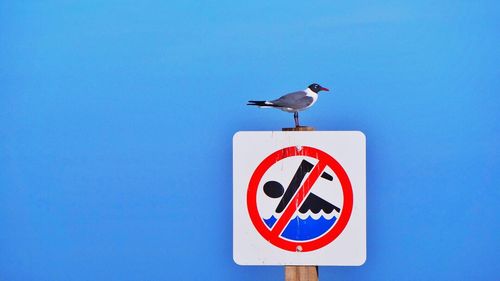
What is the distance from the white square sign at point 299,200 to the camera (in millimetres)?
1518

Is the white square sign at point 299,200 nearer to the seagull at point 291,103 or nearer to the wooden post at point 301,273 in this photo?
the wooden post at point 301,273

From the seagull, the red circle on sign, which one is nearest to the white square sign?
the red circle on sign

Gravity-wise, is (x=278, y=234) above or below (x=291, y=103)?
below

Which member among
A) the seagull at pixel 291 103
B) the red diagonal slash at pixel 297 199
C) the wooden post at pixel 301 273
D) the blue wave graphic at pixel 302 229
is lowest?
the wooden post at pixel 301 273

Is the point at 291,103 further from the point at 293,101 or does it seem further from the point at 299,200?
the point at 299,200

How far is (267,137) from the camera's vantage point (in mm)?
1534

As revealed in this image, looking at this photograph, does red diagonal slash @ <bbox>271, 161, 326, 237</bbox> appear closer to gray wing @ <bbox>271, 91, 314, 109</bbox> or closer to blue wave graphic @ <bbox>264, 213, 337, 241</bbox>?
blue wave graphic @ <bbox>264, 213, 337, 241</bbox>

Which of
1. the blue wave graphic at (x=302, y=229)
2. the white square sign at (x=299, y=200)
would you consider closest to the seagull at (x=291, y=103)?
the white square sign at (x=299, y=200)

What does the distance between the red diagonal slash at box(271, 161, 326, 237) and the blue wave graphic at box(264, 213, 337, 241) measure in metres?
0.01

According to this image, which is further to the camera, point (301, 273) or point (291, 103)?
point (291, 103)

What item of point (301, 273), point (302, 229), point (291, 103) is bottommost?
point (301, 273)

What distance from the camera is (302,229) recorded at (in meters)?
1.52

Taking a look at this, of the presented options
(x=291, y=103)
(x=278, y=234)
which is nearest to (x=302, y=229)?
(x=278, y=234)

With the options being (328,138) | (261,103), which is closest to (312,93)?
(261,103)
